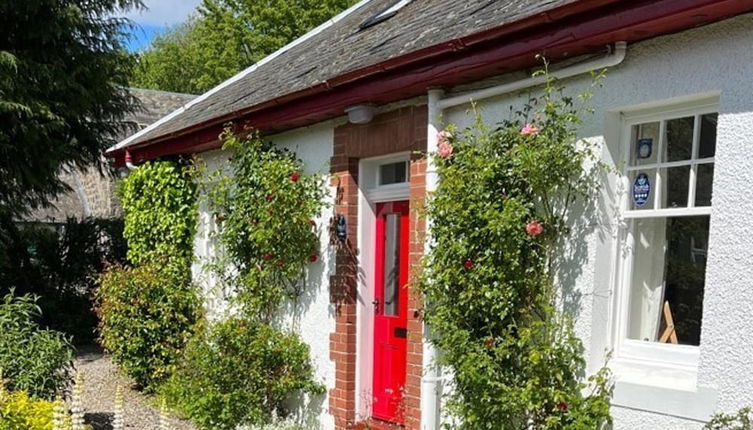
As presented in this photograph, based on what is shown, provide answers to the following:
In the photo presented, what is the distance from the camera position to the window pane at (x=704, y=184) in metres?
3.97

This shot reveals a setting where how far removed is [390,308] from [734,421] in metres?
3.54

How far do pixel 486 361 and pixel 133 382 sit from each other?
647 centimetres

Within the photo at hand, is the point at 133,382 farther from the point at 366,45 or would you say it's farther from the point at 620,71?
the point at 620,71

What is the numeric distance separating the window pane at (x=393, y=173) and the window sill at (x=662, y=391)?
2813 mm

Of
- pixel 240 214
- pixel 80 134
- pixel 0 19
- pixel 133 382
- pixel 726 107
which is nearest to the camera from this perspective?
pixel 726 107

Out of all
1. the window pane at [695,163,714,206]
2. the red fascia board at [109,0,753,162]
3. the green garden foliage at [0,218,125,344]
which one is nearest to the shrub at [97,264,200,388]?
the red fascia board at [109,0,753,162]

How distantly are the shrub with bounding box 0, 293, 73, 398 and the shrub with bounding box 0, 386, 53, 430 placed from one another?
0.80 metres

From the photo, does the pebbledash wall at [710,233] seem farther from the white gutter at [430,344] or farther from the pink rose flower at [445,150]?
the pink rose flower at [445,150]

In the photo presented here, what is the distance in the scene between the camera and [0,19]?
11930 mm

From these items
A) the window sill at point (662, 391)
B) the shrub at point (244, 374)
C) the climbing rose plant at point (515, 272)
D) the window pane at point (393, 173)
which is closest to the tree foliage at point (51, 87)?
the shrub at point (244, 374)

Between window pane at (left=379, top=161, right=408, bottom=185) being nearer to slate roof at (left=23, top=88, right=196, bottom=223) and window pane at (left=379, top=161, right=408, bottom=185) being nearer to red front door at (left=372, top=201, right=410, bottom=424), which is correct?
red front door at (left=372, top=201, right=410, bottom=424)

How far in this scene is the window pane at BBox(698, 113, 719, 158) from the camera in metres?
3.96

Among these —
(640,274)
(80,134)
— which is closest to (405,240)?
(640,274)

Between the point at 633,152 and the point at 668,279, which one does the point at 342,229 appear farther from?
the point at 668,279
